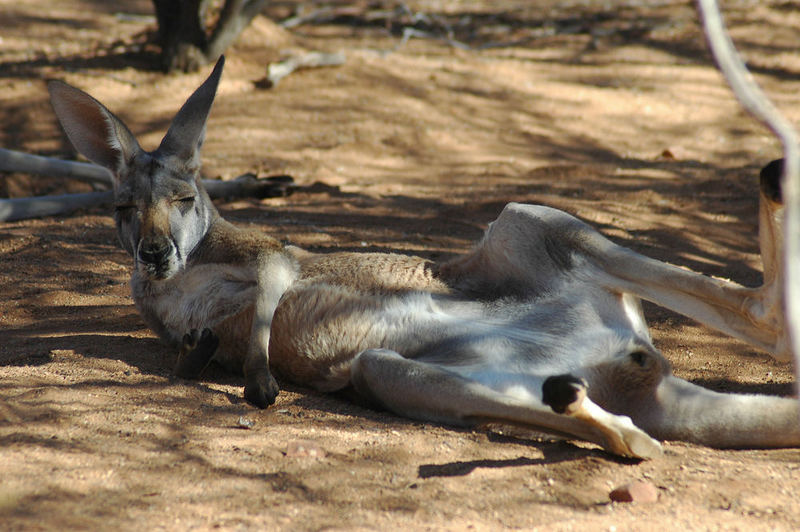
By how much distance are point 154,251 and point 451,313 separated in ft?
3.76

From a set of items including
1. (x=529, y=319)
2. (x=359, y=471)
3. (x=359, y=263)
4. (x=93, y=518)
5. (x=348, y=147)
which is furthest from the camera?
(x=348, y=147)

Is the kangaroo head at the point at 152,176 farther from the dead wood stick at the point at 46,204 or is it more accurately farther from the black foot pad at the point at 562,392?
the dead wood stick at the point at 46,204

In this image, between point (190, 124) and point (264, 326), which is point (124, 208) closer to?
point (190, 124)

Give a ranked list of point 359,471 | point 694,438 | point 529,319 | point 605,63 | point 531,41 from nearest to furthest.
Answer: point 359,471
point 694,438
point 529,319
point 605,63
point 531,41

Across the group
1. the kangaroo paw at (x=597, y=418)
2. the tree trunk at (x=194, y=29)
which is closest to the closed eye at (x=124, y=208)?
the kangaroo paw at (x=597, y=418)

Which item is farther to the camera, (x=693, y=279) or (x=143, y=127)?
(x=143, y=127)

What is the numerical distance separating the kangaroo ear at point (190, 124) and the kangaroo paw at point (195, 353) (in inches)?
35.3

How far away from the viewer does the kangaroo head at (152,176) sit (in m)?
3.32

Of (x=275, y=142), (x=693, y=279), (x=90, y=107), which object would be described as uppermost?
(x=90, y=107)

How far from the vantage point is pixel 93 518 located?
2004mm

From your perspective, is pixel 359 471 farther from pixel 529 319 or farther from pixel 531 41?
pixel 531 41

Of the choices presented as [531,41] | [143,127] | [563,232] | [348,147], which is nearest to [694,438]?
[563,232]

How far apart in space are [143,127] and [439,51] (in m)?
4.05

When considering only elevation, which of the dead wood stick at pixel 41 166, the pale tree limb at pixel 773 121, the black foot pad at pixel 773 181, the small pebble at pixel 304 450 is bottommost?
the dead wood stick at pixel 41 166
